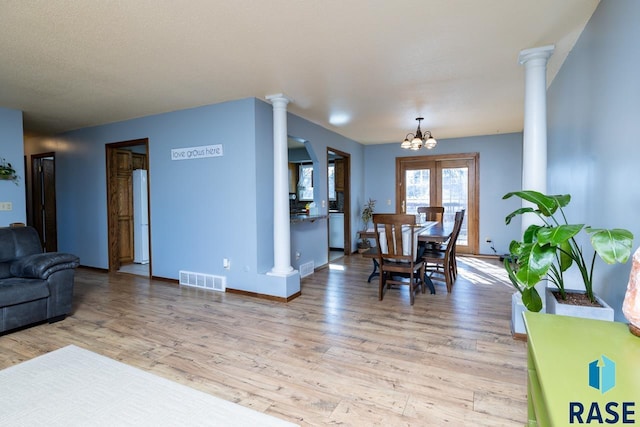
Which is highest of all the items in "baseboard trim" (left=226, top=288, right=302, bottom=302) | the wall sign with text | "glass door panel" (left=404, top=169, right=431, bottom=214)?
the wall sign with text

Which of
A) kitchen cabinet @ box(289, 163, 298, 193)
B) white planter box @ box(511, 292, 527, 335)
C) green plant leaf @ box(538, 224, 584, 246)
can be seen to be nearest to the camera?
green plant leaf @ box(538, 224, 584, 246)

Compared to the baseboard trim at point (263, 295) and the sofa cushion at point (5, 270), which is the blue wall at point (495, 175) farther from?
the sofa cushion at point (5, 270)

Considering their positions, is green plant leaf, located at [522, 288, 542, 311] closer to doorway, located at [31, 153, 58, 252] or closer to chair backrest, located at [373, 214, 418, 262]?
chair backrest, located at [373, 214, 418, 262]

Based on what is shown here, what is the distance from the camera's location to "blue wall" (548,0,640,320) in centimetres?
174

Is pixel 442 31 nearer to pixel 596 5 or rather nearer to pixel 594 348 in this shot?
pixel 596 5

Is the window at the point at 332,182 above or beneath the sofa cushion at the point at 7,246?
above

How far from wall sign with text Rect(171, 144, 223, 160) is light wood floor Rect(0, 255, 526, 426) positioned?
183cm

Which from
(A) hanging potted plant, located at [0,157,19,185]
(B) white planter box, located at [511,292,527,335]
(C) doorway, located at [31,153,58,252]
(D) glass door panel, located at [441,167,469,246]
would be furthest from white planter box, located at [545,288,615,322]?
(C) doorway, located at [31,153,58,252]

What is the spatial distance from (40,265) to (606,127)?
4.86 m

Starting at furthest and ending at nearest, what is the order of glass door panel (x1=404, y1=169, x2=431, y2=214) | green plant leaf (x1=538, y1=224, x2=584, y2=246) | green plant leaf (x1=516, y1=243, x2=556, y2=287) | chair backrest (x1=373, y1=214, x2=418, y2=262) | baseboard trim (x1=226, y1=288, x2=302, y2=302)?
1. glass door panel (x1=404, y1=169, x2=431, y2=214)
2. baseboard trim (x1=226, y1=288, x2=302, y2=302)
3. chair backrest (x1=373, y1=214, x2=418, y2=262)
4. green plant leaf (x1=516, y1=243, x2=556, y2=287)
5. green plant leaf (x1=538, y1=224, x2=584, y2=246)

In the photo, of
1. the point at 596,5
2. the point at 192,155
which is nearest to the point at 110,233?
the point at 192,155

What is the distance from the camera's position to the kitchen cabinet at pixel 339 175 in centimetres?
706

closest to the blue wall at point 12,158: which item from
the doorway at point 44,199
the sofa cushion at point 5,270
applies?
the sofa cushion at point 5,270

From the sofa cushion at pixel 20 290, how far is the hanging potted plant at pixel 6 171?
1.76 metres
